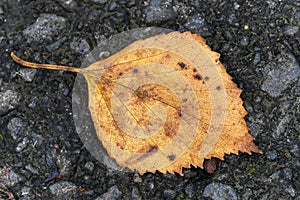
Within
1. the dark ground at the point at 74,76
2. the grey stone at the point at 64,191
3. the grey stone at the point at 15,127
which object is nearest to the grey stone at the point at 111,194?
the dark ground at the point at 74,76

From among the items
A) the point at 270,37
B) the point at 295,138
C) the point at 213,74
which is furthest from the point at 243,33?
the point at 295,138

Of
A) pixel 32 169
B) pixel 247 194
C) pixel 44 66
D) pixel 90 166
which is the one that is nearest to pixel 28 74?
pixel 44 66

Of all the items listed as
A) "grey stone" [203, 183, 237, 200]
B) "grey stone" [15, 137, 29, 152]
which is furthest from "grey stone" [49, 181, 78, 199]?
"grey stone" [203, 183, 237, 200]

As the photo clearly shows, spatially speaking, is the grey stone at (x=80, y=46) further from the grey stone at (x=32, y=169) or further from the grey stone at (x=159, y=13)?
the grey stone at (x=32, y=169)

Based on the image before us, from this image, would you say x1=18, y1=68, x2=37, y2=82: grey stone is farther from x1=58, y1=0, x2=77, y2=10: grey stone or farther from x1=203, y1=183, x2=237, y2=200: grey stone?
x1=203, y1=183, x2=237, y2=200: grey stone

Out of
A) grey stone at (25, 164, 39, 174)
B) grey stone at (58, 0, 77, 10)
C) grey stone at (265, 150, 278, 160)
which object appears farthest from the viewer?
grey stone at (58, 0, 77, 10)

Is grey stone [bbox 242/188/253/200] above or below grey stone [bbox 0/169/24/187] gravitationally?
below
